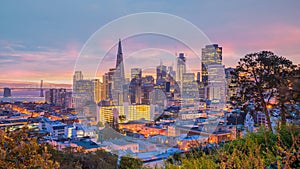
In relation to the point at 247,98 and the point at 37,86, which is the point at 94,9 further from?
the point at 37,86

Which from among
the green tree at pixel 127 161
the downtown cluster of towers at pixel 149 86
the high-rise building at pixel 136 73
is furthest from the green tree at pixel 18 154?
the high-rise building at pixel 136 73

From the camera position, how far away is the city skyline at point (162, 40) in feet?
→ 15.6

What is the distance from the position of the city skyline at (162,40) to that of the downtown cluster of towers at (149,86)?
9.2 inches

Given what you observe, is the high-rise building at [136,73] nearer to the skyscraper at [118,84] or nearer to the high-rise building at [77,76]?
the skyscraper at [118,84]

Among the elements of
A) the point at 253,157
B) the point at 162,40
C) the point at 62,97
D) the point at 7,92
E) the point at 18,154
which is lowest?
the point at 18,154

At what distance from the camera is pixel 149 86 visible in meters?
3.30

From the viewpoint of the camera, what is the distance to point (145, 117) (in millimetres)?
3238

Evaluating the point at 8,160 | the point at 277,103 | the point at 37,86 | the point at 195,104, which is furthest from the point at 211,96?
the point at 37,86

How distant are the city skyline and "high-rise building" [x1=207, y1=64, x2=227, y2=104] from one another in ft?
1.44

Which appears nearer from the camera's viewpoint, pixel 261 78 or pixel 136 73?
pixel 136 73

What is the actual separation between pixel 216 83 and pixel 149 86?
41.1 inches

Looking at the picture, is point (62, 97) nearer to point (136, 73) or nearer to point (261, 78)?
point (136, 73)

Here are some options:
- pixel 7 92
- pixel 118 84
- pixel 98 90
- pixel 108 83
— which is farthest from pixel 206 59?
pixel 7 92

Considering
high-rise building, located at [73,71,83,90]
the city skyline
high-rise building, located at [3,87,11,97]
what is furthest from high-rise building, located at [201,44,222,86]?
high-rise building, located at [3,87,11,97]
